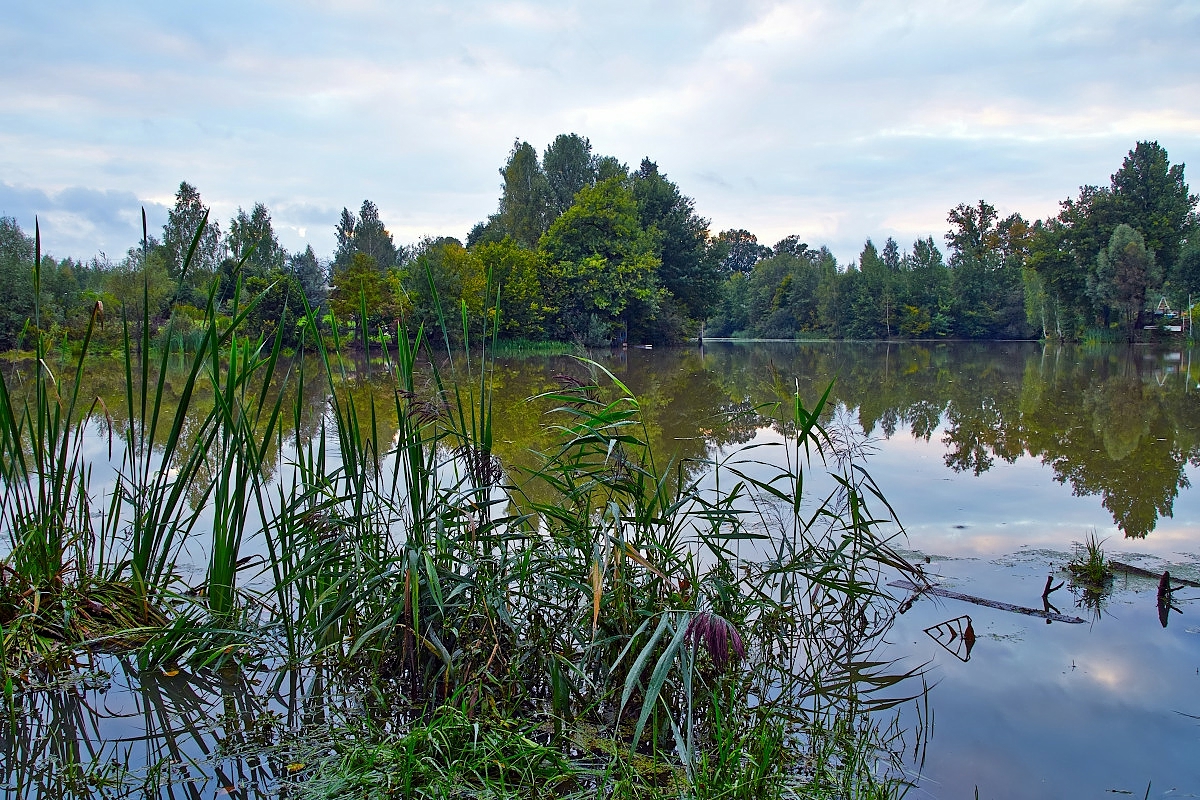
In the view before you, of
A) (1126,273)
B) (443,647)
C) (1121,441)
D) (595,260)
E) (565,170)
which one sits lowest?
(1121,441)

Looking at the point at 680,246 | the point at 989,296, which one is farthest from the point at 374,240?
the point at 989,296

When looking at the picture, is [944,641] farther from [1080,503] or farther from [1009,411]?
[1009,411]

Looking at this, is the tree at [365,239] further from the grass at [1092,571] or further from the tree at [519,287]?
the grass at [1092,571]

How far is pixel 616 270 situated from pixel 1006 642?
27600 millimetres

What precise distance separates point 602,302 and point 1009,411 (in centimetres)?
2092

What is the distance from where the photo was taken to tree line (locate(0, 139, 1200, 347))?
25078mm

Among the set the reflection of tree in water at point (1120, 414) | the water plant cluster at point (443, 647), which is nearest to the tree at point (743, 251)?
the reflection of tree in water at point (1120, 414)

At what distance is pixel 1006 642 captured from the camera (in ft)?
9.14

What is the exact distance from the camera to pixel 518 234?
34.2 m

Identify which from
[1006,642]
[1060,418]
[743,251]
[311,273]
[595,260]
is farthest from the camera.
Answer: [743,251]

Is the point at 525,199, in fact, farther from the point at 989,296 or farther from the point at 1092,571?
the point at 1092,571

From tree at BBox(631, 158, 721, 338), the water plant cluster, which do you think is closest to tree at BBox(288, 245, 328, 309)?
tree at BBox(631, 158, 721, 338)

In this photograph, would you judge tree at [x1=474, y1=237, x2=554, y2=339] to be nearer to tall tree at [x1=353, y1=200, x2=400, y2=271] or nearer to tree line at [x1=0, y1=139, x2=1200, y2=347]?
tree line at [x1=0, y1=139, x2=1200, y2=347]

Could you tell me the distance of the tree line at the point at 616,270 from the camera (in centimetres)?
2508
